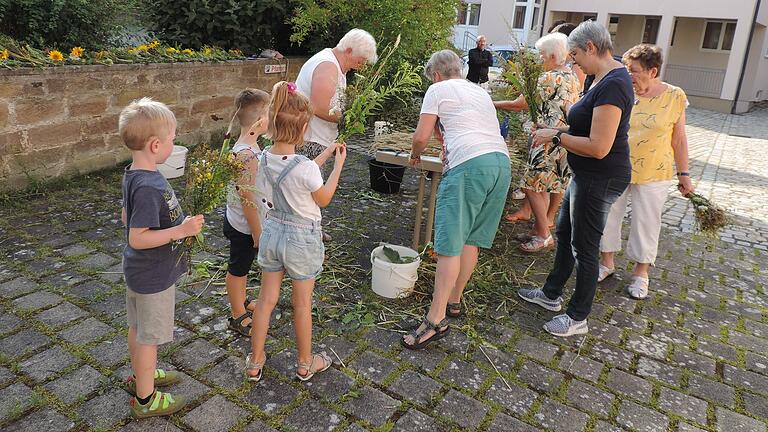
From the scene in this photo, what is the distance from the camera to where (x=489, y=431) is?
267cm

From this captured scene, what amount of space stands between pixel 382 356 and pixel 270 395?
722 millimetres

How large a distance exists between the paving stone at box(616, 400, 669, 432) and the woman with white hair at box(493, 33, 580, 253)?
224 centimetres

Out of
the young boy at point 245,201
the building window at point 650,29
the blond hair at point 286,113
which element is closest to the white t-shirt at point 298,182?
the blond hair at point 286,113

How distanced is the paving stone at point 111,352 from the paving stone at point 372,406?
1284 millimetres

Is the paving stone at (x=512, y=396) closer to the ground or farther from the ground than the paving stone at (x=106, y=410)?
farther from the ground

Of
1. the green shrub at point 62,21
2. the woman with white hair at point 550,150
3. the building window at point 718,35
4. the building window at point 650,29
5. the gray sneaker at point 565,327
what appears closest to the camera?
the gray sneaker at point 565,327

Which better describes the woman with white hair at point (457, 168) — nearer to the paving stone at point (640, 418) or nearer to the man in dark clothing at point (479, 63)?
the paving stone at point (640, 418)

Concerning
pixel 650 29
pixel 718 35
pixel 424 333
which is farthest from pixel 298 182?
pixel 650 29

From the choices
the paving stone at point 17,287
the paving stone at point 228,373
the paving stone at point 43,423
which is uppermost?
the paving stone at point 17,287

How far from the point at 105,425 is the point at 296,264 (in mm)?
1131

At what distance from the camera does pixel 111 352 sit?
119 inches

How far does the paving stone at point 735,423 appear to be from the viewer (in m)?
2.84

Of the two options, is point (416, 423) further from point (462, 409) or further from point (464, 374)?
point (464, 374)

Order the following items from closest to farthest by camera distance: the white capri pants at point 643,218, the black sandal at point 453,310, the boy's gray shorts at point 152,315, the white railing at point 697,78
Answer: the boy's gray shorts at point 152,315 → the black sandal at point 453,310 → the white capri pants at point 643,218 → the white railing at point 697,78
